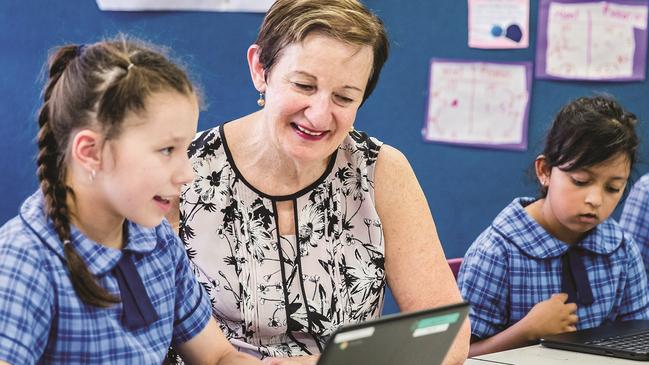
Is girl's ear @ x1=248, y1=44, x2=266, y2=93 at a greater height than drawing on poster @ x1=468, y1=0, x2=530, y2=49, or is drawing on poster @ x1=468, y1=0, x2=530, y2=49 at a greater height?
drawing on poster @ x1=468, y1=0, x2=530, y2=49

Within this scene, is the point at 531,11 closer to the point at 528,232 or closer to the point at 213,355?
the point at 528,232

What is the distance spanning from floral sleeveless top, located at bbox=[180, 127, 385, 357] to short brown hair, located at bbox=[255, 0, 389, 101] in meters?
0.22

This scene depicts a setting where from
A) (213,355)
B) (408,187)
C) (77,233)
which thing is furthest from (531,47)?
(77,233)

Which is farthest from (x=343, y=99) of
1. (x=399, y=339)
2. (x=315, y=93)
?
(x=399, y=339)

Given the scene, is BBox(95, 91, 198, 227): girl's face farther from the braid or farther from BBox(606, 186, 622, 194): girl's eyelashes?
BBox(606, 186, 622, 194): girl's eyelashes

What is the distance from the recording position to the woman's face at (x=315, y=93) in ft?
5.59

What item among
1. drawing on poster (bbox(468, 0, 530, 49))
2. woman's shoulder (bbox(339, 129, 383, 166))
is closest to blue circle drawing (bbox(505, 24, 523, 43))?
drawing on poster (bbox(468, 0, 530, 49))

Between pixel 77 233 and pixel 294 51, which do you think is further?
pixel 294 51

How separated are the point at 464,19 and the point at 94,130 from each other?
2.19 m

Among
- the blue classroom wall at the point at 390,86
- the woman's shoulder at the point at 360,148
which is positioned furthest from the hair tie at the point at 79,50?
the blue classroom wall at the point at 390,86

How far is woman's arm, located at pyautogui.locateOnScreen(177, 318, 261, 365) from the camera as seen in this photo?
153 cm

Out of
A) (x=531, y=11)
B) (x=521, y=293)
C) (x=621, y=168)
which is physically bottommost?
(x=521, y=293)

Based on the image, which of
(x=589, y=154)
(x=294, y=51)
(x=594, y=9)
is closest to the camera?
(x=294, y=51)

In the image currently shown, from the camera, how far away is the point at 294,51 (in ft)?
5.67
